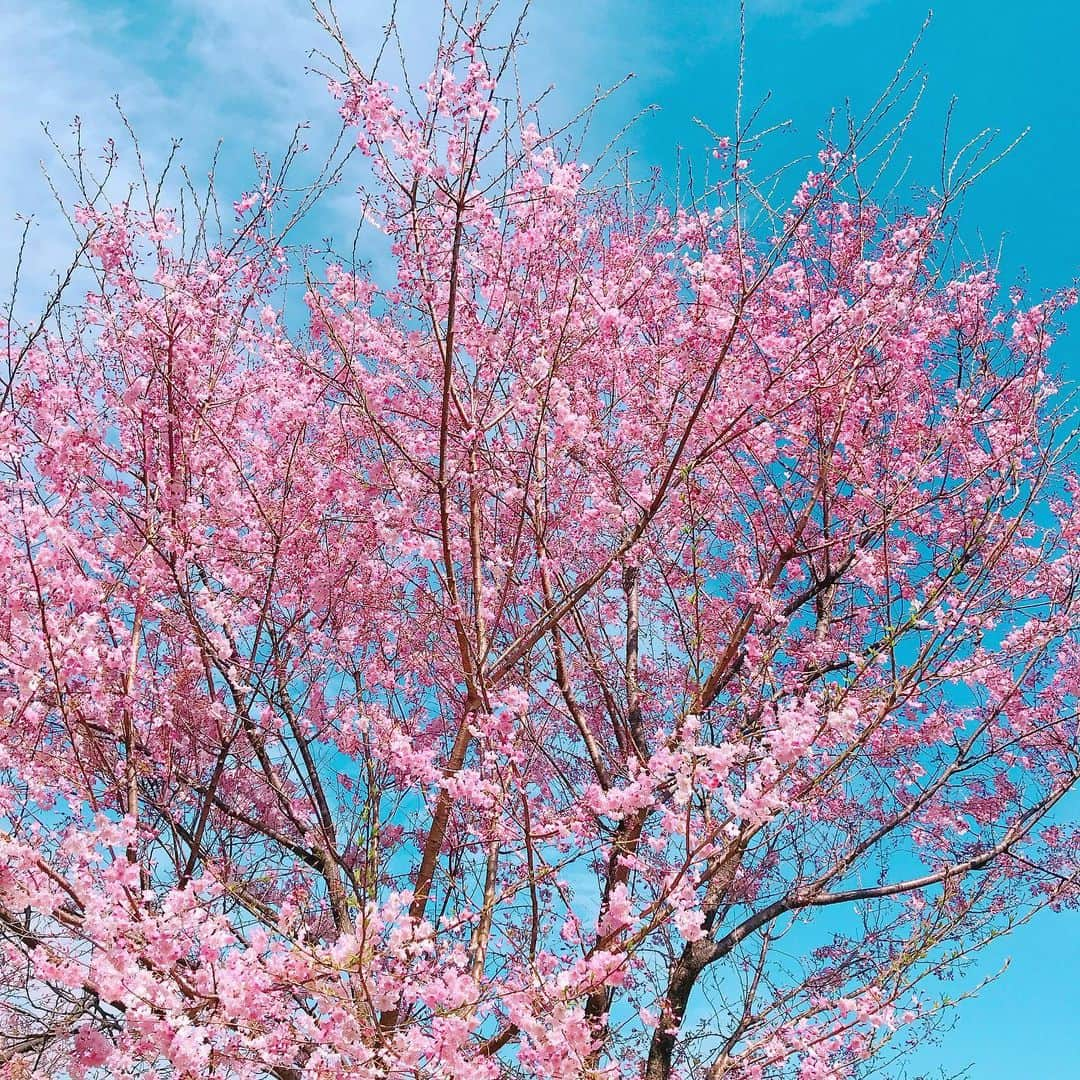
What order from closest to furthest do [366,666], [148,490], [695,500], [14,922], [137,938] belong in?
[137,938] → [14,922] → [148,490] → [366,666] → [695,500]

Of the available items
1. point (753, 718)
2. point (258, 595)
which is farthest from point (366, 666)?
point (753, 718)

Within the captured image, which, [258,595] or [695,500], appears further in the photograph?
[695,500]

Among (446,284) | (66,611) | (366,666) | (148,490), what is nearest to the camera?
(66,611)

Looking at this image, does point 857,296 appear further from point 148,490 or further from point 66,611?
point 66,611

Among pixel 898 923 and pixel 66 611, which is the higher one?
pixel 66 611

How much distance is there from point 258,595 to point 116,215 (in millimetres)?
2739

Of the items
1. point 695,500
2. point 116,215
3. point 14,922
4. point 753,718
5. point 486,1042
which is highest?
point 116,215

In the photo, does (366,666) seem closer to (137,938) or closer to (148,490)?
(148,490)

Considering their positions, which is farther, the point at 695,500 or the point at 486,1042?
the point at 695,500

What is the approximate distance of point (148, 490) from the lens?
21.3 ft

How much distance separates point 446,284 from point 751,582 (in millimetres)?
3734

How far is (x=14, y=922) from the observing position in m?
4.98

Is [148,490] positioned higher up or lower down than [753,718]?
higher up

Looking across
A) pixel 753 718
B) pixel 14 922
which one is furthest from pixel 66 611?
pixel 753 718
